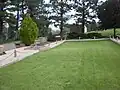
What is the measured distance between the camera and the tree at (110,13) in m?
46.2

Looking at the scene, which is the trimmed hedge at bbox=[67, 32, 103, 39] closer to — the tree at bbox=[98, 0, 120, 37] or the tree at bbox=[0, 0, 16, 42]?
the tree at bbox=[98, 0, 120, 37]

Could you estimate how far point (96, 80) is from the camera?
859 cm

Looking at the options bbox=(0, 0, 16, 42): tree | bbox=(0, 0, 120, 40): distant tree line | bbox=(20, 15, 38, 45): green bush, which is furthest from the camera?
bbox=(0, 0, 120, 40): distant tree line

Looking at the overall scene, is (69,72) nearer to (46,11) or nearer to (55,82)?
(55,82)

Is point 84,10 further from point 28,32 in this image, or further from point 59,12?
point 28,32

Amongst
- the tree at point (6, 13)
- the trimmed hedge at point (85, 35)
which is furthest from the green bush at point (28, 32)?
the trimmed hedge at point (85, 35)

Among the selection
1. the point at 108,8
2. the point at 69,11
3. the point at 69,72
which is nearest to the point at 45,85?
the point at 69,72

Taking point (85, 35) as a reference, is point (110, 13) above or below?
above

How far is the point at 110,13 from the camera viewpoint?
47188 millimetres

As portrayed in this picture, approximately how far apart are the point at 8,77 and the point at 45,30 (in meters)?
40.5

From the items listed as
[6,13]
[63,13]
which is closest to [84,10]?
[63,13]

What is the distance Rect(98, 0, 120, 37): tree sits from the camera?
46.2m

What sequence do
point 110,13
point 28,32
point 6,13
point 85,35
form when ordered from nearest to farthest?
point 28,32
point 6,13
point 110,13
point 85,35

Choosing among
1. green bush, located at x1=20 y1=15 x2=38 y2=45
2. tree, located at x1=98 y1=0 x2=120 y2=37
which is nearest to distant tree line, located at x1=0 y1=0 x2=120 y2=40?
tree, located at x1=98 y1=0 x2=120 y2=37
